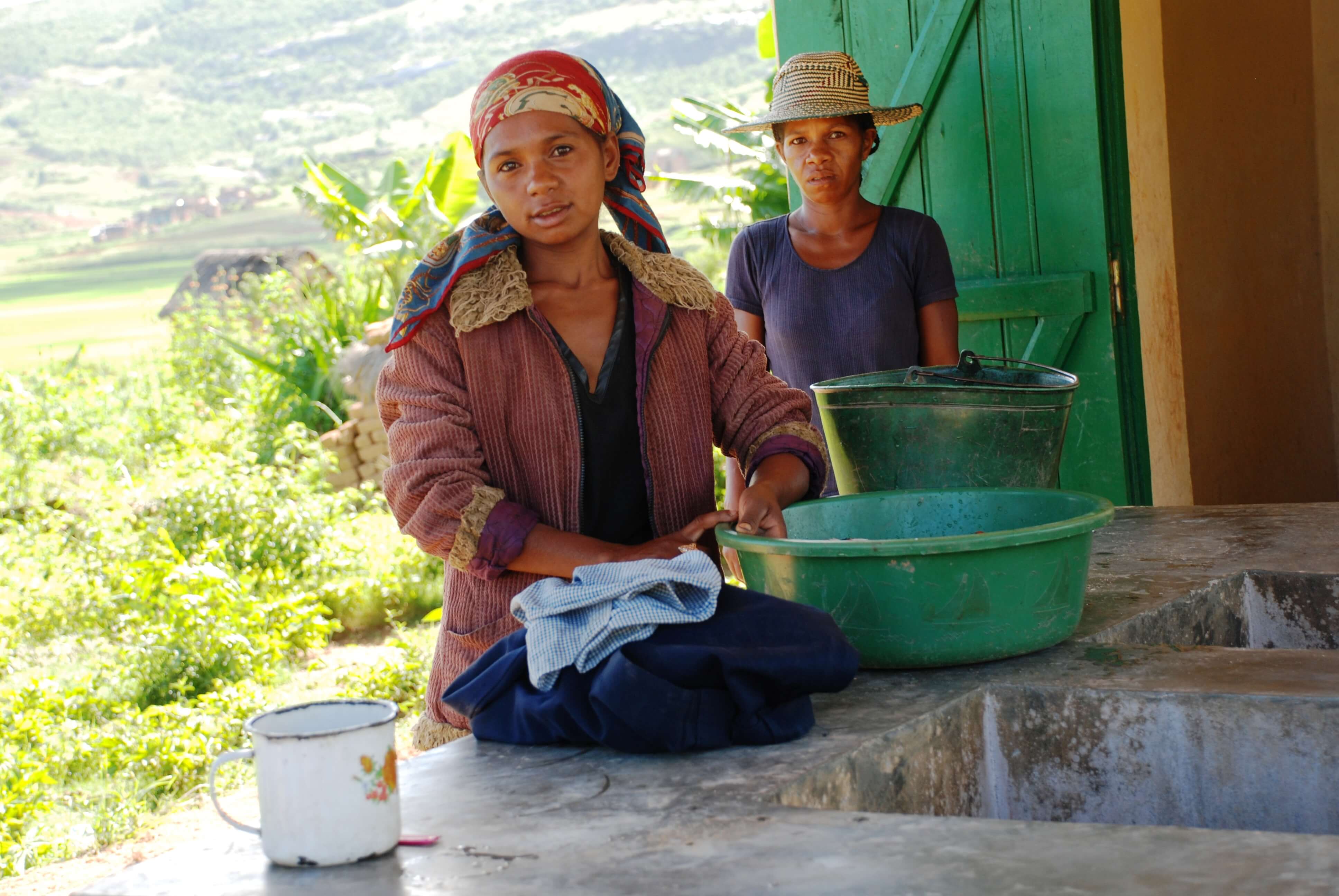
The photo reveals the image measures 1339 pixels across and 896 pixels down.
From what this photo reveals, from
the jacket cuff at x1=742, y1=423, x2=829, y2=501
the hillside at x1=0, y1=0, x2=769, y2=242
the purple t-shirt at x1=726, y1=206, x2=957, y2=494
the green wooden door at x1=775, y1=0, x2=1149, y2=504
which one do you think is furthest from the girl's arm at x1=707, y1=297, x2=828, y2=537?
the hillside at x1=0, y1=0, x2=769, y2=242

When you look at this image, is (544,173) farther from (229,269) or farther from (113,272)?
(113,272)

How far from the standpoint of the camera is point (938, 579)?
Result: 6.31 feet

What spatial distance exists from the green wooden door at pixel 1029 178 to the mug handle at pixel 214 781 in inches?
132

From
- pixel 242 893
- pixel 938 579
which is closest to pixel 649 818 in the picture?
pixel 242 893

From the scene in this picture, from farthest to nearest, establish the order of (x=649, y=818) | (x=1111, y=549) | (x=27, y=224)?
1. (x=27, y=224)
2. (x=1111, y=549)
3. (x=649, y=818)

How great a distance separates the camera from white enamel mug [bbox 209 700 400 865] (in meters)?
1.37

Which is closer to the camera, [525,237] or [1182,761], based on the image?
[1182,761]

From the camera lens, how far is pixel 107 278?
36.6 metres

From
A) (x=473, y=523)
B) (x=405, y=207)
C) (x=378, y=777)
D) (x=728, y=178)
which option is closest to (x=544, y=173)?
(x=473, y=523)

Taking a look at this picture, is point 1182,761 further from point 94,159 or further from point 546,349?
point 94,159

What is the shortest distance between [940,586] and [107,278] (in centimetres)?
3857

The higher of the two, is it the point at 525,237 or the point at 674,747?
the point at 525,237

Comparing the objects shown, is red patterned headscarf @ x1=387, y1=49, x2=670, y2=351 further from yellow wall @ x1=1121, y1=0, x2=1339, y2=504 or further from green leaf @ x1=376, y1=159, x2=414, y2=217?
green leaf @ x1=376, y1=159, x2=414, y2=217

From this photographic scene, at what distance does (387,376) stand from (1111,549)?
1.59 metres
